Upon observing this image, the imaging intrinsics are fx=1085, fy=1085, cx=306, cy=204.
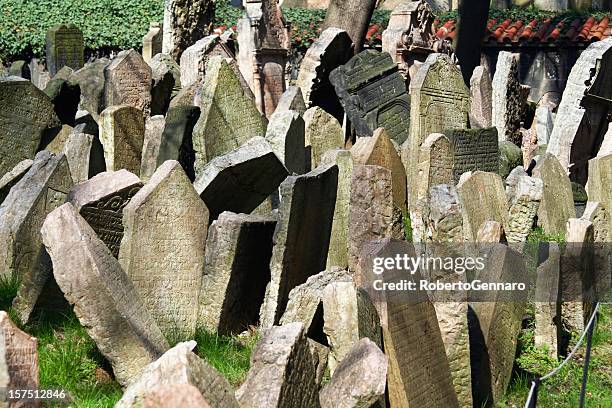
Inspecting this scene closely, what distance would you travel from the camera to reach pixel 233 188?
6.94 m

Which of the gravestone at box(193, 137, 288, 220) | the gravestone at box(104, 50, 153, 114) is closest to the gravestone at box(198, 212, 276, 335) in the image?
the gravestone at box(193, 137, 288, 220)

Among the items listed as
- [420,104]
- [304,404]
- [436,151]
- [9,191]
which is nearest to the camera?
[304,404]

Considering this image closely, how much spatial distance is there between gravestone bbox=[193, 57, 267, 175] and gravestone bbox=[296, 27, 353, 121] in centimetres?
284

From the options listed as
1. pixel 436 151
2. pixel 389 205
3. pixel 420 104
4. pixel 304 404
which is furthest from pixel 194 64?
pixel 304 404

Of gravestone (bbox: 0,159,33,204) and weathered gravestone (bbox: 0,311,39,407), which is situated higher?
gravestone (bbox: 0,159,33,204)

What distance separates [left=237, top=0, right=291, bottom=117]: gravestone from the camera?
42.2 feet

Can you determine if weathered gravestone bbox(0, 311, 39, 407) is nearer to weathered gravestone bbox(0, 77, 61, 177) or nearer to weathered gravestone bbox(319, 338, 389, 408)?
weathered gravestone bbox(319, 338, 389, 408)

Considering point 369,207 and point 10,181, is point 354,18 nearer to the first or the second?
point 10,181

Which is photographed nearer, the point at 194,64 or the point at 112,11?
the point at 194,64

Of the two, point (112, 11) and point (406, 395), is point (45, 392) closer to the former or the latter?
point (406, 395)

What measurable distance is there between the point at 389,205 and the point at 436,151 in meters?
2.34

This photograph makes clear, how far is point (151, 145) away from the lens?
28.2 ft

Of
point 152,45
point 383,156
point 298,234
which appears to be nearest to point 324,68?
point 383,156

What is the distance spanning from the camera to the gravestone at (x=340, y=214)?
748 centimetres
